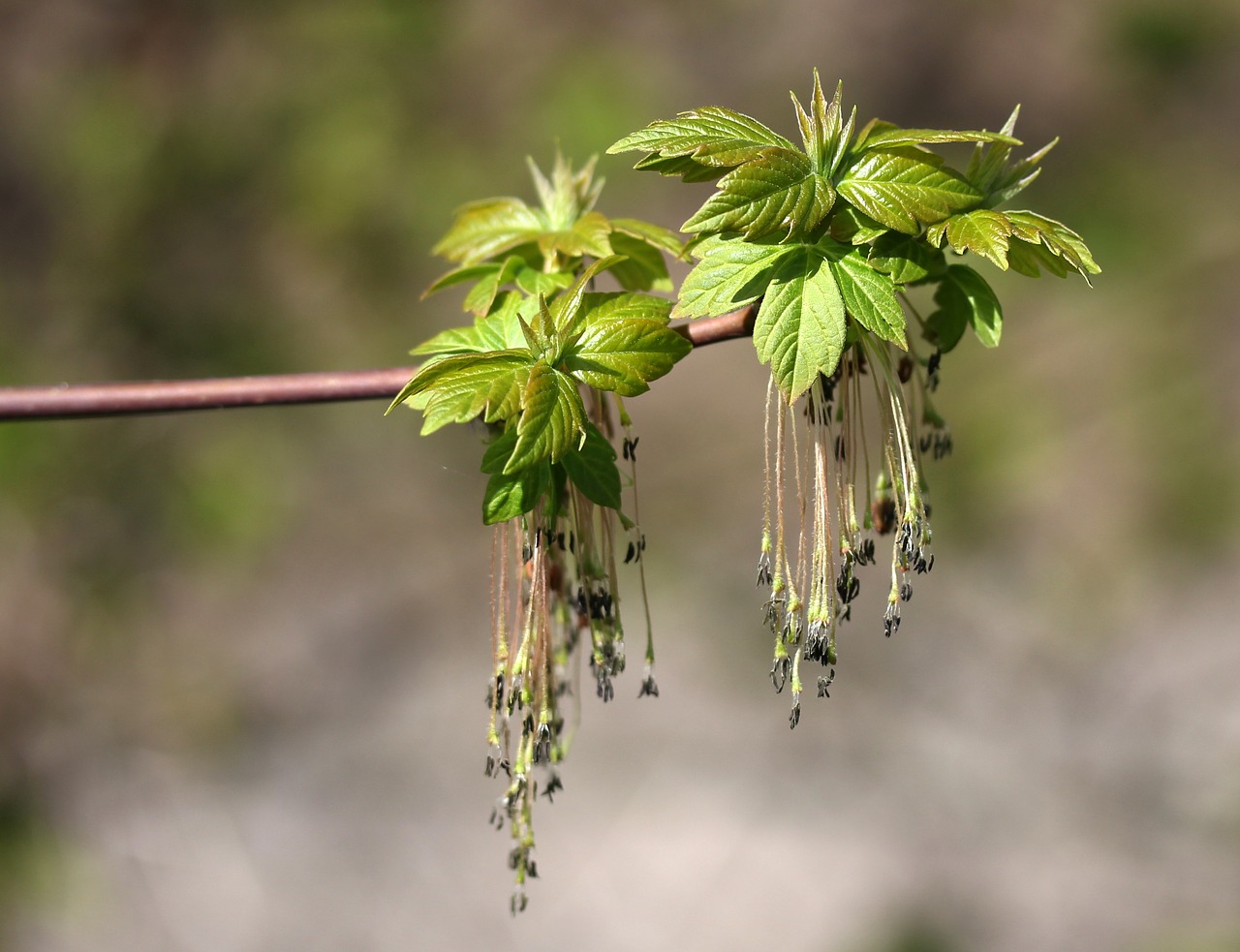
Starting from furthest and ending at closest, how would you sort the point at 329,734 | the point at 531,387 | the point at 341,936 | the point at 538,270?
the point at 329,734, the point at 341,936, the point at 538,270, the point at 531,387

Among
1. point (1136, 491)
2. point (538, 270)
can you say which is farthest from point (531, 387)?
point (1136, 491)

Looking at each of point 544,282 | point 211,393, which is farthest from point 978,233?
point 211,393

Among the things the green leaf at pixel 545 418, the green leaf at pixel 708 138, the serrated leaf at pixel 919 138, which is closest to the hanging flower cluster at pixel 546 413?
the green leaf at pixel 545 418

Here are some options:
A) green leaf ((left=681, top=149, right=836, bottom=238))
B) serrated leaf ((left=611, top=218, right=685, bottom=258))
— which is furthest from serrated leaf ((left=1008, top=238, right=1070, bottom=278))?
serrated leaf ((left=611, top=218, right=685, bottom=258))

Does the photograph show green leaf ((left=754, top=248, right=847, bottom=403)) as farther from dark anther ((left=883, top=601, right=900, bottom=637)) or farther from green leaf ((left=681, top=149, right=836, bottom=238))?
dark anther ((left=883, top=601, right=900, bottom=637))

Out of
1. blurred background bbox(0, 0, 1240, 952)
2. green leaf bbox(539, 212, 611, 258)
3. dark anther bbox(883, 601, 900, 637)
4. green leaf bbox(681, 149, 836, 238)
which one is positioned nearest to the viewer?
green leaf bbox(681, 149, 836, 238)

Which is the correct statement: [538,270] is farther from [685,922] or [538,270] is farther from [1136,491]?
[1136,491]

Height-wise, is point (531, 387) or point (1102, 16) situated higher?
point (1102, 16)

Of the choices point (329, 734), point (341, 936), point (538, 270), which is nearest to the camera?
point (538, 270)
